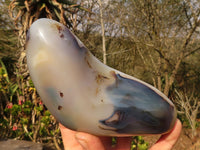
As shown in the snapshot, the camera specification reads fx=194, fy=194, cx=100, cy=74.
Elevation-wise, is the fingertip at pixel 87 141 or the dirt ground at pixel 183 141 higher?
the fingertip at pixel 87 141

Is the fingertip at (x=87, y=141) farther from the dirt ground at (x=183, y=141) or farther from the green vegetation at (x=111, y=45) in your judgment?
the dirt ground at (x=183, y=141)

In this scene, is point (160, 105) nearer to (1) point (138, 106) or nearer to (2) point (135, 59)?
(1) point (138, 106)

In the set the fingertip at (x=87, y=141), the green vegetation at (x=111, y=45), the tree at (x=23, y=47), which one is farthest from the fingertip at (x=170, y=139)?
the tree at (x=23, y=47)

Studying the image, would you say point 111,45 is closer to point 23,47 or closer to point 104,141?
point 23,47

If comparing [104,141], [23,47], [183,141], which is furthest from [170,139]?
[183,141]

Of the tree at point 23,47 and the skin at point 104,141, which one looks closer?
the skin at point 104,141

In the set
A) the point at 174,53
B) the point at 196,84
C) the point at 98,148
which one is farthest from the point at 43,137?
the point at 196,84
